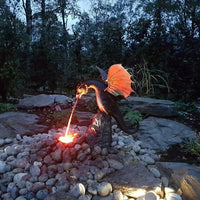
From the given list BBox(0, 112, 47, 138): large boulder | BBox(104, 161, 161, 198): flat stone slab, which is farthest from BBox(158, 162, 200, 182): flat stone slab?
BBox(0, 112, 47, 138): large boulder

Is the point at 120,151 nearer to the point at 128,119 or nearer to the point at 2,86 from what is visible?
the point at 128,119

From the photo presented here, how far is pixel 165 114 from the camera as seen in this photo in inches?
155

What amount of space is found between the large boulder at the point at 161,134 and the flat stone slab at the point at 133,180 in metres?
0.91

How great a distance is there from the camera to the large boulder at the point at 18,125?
3042mm

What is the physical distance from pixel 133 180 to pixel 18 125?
2.20m

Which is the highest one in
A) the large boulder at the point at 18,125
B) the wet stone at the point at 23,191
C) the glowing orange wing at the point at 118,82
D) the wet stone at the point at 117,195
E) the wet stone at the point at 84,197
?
the glowing orange wing at the point at 118,82

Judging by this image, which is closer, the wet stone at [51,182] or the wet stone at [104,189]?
the wet stone at [104,189]

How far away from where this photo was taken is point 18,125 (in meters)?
3.24

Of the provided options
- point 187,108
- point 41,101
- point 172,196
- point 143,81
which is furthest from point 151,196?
point 41,101

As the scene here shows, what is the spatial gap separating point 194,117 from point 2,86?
15.0 ft

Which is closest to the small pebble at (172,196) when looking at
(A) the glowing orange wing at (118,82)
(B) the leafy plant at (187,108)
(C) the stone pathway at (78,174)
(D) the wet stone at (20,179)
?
(C) the stone pathway at (78,174)

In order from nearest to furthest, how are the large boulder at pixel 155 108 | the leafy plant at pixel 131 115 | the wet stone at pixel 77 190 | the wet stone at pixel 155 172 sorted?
the wet stone at pixel 77 190, the wet stone at pixel 155 172, the leafy plant at pixel 131 115, the large boulder at pixel 155 108

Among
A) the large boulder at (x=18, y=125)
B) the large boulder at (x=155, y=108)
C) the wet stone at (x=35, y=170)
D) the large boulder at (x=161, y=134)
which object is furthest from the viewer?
the large boulder at (x=155, y=108)

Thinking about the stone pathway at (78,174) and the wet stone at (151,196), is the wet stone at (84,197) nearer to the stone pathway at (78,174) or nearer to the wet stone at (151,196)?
the stone pathway at (78,174)
